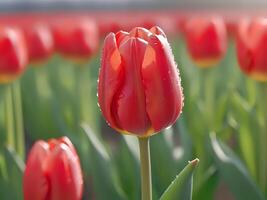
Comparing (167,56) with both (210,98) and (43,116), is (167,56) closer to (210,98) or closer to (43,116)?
(210,98)

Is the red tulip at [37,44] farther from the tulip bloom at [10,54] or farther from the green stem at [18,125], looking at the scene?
the tulip bloom at [10,54]

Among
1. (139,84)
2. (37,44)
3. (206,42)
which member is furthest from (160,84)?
(37,44)

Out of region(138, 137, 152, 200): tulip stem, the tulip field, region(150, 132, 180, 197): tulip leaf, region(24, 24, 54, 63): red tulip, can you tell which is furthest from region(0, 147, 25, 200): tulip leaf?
region(24, 24, 54, 63): red tulip

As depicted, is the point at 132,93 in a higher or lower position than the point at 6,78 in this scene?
higher

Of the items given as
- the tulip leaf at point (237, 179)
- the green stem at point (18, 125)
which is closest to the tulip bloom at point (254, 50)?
the tulip leaf at point (237, 179)

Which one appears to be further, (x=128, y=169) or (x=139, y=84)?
(x=128, y=169)

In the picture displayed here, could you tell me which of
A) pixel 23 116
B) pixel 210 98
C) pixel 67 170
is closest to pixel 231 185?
pixel 67 170

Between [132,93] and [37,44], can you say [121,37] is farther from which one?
[37,44]
